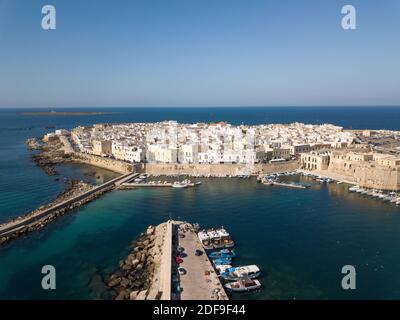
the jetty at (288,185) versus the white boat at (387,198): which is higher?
the jetty at (288,185)

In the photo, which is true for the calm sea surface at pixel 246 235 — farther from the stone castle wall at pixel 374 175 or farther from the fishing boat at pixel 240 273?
the stone castle wall at pixel 374 175

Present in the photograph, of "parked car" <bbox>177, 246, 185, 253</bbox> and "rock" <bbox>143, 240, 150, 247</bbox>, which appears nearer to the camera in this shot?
"parked car" <bbox>177, 246, 185, 253</bbox>

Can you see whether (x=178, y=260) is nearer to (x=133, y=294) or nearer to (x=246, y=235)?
(x=133, y=294)

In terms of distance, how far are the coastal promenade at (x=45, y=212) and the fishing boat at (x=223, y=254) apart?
8305 mm

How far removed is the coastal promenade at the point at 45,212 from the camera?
582 inches

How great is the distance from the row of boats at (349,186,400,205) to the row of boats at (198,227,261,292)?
10803 mm

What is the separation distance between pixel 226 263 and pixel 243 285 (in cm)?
154

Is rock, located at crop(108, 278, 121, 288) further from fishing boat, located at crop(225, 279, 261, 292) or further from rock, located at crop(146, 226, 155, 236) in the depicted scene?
rock, located at crop(146, 226, 155, 236)

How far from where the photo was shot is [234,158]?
29.2m

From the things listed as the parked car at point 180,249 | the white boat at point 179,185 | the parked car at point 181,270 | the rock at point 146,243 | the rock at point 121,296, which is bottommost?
the rock at point 121,296

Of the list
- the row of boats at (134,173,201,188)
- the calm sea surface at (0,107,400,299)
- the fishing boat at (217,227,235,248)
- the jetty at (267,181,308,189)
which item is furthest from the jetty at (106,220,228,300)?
the jetty at (267,181,308,189)

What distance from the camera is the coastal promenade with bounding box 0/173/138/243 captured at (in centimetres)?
1477

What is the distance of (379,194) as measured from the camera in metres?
20.8

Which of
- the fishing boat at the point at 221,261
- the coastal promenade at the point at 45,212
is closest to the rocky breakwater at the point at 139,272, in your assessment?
the fishing boat at the point at 221,261
